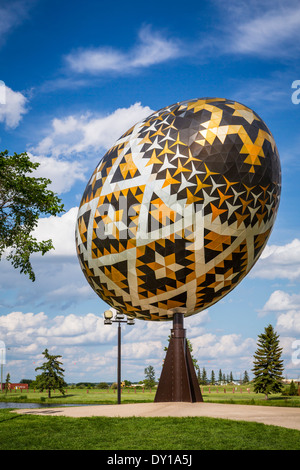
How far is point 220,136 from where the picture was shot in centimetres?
2177

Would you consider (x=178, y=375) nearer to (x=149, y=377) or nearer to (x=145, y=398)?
(x=145, y=398)

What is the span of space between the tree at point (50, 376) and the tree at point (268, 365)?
21651 mm

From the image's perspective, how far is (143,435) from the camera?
14.2 m

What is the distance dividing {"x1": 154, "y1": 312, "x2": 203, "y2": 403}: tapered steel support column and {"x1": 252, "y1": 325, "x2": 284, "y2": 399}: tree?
22.3 metres

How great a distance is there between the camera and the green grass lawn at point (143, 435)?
12.9 m

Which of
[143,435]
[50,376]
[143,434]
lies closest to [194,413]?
[143,434]

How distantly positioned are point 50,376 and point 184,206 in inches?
1516

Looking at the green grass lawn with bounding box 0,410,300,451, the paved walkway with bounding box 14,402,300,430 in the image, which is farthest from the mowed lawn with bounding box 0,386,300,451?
the paved walkway with bounding box 14,402,300,430

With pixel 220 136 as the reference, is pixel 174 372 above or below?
below

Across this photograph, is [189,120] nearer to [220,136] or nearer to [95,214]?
[220,136]

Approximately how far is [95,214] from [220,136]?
7.31m

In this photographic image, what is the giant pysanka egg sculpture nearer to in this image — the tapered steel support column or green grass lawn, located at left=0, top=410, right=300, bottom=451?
the tapered steel support column
